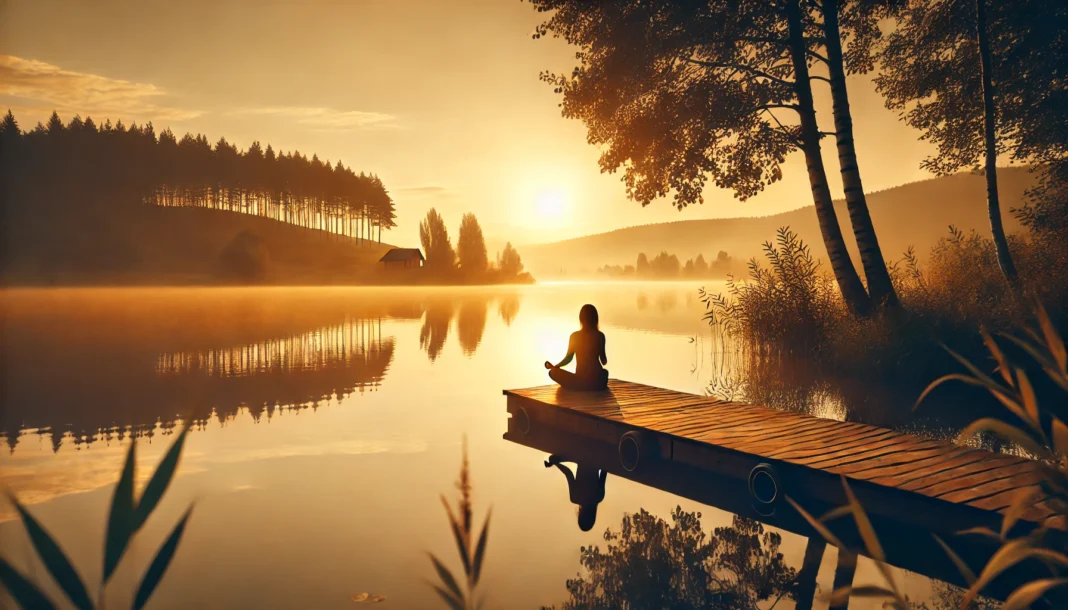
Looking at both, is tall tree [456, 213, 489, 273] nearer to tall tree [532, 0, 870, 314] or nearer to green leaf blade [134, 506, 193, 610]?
tall tree [532, 0, 870, 314]

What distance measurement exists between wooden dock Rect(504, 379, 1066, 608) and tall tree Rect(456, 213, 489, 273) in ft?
279

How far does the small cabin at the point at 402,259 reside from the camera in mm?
94812

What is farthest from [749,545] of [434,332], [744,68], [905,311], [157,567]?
[434,332]

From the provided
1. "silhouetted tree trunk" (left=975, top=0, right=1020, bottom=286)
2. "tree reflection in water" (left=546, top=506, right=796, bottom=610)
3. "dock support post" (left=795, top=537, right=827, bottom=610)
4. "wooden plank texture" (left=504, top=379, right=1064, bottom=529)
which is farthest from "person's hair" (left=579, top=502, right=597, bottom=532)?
"silhouetted tree trunk" (left=975, top=0, right=1020, bottom=286)

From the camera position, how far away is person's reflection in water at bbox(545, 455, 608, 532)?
26.8 ft

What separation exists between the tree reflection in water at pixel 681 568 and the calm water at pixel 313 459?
21 cm

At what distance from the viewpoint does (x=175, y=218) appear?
90688mm

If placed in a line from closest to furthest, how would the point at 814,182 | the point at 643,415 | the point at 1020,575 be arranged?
the point at 1020,575 < the point at 643,415 < the point at 814,182

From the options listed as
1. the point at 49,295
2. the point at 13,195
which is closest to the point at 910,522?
the point at 49,295

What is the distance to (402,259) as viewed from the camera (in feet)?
311

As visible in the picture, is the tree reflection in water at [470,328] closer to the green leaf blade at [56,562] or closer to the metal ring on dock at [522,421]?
the metal ring on dock at [522,421]

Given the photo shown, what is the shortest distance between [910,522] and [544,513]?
3.95 m

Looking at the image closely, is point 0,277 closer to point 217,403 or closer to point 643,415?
point 217,403

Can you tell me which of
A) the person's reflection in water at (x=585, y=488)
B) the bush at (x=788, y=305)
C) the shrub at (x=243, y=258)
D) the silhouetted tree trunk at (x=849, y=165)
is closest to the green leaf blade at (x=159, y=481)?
the person's reflection in water at (x=585, y=488)
